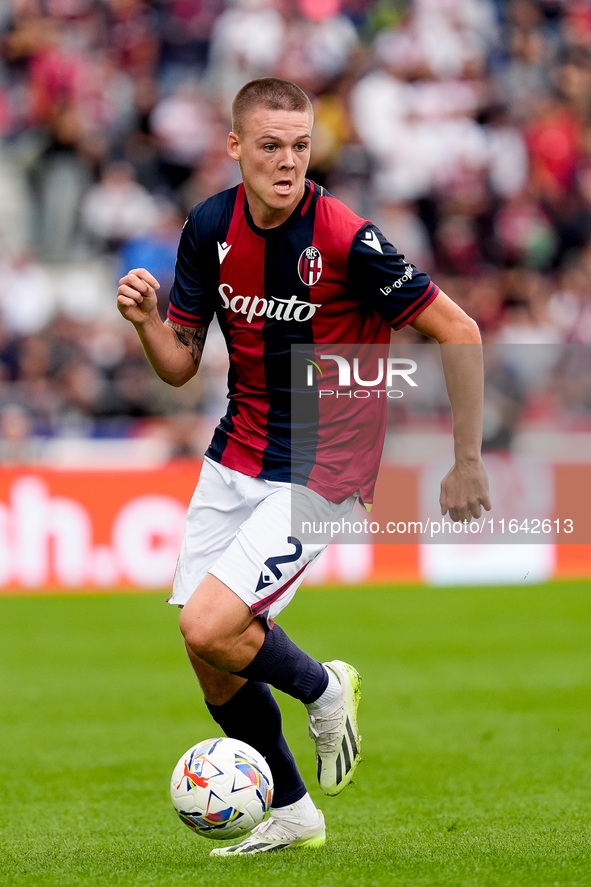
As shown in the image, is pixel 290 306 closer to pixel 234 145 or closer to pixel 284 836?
pixel 234 145

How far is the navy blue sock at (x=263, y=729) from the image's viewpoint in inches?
187

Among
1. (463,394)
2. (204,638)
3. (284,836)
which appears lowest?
(284,836)

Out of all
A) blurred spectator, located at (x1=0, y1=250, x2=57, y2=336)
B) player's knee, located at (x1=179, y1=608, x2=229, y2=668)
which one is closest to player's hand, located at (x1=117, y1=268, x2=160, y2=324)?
player's knee, located at (x1=179, y1=608, x2=229, y2=668)

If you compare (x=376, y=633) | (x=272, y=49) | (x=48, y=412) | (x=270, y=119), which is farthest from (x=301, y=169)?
(x=272, y=49)

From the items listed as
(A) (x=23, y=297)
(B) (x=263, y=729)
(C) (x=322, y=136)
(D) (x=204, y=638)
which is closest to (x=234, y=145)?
(D) (x=204, y=638)

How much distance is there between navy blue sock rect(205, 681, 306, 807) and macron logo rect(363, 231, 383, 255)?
5.19 ft

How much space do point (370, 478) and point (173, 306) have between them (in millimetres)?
934

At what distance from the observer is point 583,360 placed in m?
12.2

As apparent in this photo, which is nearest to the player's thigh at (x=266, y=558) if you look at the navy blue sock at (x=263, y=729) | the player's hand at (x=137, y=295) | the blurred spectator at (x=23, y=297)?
the navy blue sock at (x=263, y=729)

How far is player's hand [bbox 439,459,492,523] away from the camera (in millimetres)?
4371

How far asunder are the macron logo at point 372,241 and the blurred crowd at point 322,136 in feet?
29.7

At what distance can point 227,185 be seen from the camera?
14312mm

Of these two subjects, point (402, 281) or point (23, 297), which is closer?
point (402, 281)

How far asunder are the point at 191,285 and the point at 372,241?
0.71m
